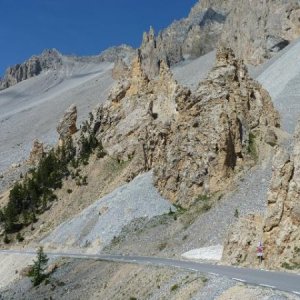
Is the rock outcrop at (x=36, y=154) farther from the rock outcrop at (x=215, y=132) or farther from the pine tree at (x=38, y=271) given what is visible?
the pine tree at (x=38, y=271)

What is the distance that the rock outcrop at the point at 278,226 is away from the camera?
90.6ft

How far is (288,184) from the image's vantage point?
29.9 meters

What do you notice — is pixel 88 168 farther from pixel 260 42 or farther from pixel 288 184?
pixel 260 42

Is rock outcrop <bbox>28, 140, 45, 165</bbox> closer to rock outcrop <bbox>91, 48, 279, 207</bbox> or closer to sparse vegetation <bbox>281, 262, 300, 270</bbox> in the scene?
rock outcrop <bbox>91, 48, 279, 207</bbox>

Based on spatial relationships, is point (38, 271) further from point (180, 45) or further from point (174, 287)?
point (180, 45)

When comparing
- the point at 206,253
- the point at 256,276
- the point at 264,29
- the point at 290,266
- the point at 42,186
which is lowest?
the point at 206,253

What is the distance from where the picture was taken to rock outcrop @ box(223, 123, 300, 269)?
27.6 metres

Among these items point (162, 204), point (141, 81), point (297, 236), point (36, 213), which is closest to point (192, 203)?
point (162, 204)

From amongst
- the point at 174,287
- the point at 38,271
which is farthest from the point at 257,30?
the point at 174,287

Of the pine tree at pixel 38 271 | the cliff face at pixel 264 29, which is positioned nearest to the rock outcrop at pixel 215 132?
the pine tree at pixel 38 271

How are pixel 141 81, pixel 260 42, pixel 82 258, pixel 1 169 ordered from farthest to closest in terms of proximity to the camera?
1. pixel 260 42
2. pixel 1 169
3. pixel 141 81
4. pixel 82 258

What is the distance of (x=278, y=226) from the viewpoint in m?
29.0

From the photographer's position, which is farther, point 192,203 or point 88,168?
point 88,168

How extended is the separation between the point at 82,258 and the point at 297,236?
21.4 meters
